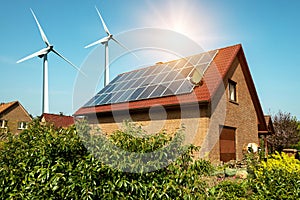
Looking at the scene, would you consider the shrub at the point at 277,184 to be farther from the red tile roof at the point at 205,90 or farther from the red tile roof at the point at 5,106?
the red tile roof at the point at 5,106

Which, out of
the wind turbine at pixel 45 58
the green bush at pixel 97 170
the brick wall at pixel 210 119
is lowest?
the green bush at pixel 97 170

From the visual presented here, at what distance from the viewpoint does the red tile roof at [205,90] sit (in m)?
13.3

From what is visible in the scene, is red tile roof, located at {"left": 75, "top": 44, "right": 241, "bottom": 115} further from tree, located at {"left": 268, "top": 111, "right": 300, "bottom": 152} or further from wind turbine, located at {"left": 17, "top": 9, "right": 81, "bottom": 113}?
tree, located at {"left": 268, "top": 111, "right": 300, "bottom": 152}

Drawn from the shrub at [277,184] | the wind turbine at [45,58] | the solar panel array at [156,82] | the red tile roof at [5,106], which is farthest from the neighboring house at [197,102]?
the red tile roof at [5,106]

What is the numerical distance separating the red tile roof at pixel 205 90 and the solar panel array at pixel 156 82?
10.1 inches

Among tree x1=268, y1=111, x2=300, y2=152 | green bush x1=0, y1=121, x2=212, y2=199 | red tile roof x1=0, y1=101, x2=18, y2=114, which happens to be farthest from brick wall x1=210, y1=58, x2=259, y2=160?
red tile roof x1=0, y1=101, x2=18, y2=114

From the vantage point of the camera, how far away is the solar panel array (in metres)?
14.8

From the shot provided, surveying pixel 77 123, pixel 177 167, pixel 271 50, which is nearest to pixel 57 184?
pixel 77 123

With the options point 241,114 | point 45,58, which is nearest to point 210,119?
point 241,114

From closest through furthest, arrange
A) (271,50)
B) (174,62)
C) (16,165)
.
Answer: (16,165) → (271,50) → (174,62)

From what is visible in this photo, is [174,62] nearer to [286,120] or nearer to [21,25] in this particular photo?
[21,25]

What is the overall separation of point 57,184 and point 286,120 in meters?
27.6

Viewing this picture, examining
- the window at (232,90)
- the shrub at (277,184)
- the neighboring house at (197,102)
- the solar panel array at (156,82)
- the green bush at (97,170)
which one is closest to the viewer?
the green bush at (97,170)

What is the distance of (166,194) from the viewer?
Answer: 13.5 ft
